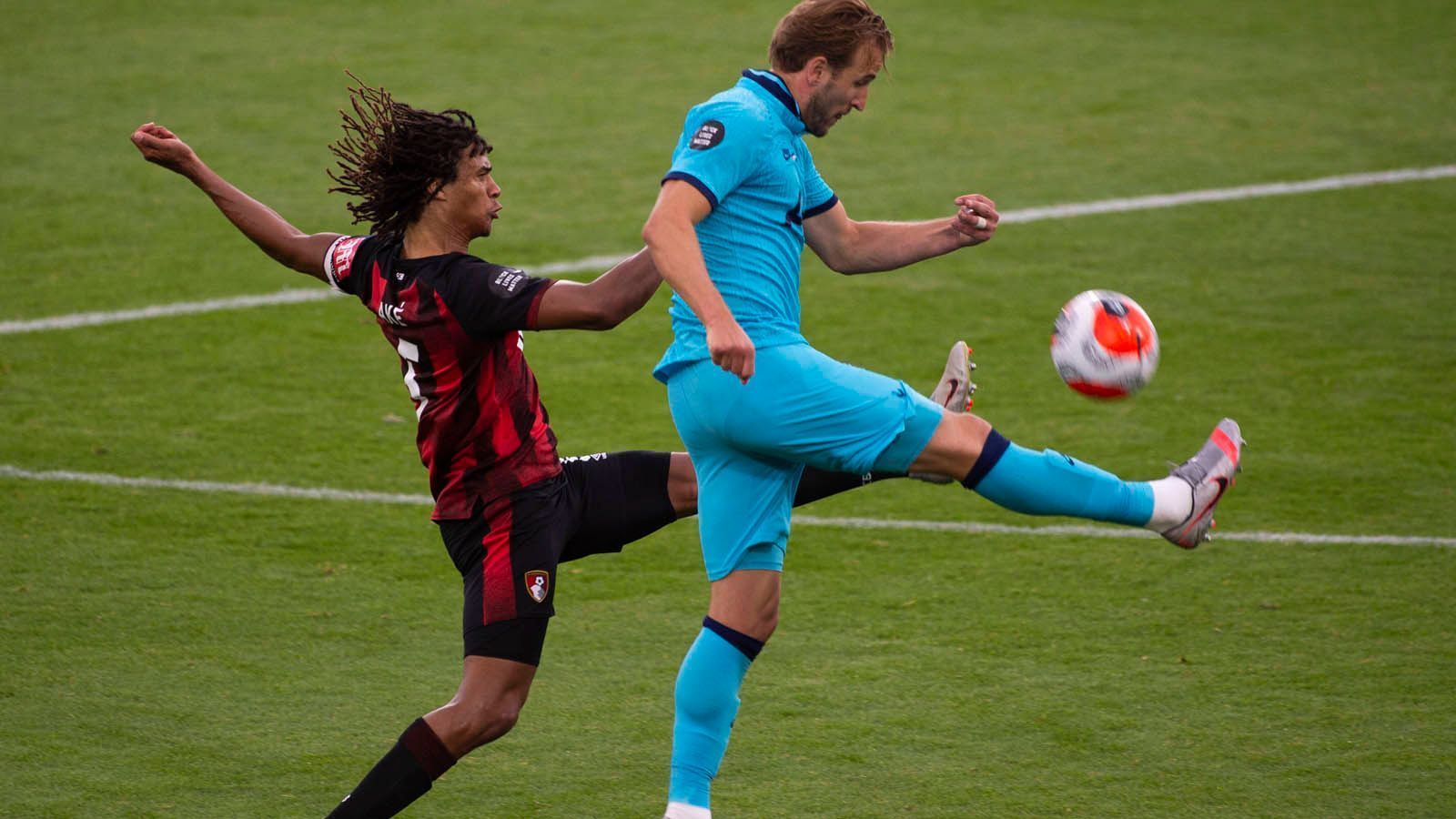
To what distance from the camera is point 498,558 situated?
4812 millimetres

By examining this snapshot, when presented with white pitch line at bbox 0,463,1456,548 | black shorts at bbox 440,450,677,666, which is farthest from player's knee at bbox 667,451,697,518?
white pitch line at bbox 0,463,1456,548

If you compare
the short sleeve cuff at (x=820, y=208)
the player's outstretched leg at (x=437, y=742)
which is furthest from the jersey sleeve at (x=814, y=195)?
the player's outstretched leg at (x=437, y=742)

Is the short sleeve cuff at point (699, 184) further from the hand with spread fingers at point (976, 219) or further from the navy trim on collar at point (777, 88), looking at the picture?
the hand with spread fingers at point (976, 219)

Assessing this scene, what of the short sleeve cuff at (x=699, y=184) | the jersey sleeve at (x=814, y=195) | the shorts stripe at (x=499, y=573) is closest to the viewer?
the short sleeve cuff at (x=699, y=184)

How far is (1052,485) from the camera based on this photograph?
14.9 feet

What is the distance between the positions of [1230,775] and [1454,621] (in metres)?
1.67

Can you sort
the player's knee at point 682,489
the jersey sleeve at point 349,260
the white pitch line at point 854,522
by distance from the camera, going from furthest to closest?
the white pitch line at point 854,522 → the player's knee at point 682,489 → the jersey sleeve at point 349,260

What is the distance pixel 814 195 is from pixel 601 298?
96 centimetres

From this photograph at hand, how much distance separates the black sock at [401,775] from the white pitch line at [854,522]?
3110 millimetres

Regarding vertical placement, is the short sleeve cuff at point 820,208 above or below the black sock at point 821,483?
above

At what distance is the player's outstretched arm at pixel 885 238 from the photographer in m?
5.19

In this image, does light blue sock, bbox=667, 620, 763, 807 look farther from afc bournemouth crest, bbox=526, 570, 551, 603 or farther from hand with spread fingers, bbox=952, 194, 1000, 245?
hand with spread fingers, bbox=952, 194, 1000, 245

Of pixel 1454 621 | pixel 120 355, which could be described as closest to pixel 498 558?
pixel 1454 621

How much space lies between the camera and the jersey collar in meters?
4.64
